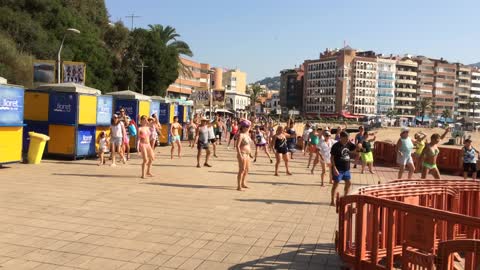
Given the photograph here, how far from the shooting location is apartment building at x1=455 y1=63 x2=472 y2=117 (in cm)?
14988

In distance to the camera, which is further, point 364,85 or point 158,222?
point 364,85

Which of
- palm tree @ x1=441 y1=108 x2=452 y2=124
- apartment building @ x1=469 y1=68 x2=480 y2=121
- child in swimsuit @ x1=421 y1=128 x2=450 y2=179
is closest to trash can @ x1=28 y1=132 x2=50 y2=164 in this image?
child in swimsuit @ x1=421 y1=128 x2=450 y2=179

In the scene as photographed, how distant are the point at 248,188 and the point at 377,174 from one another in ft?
21.8

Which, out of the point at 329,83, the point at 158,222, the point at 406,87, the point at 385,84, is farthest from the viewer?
the point at 406,87

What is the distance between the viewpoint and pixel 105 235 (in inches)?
262

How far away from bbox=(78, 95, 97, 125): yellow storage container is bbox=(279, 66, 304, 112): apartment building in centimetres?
13051

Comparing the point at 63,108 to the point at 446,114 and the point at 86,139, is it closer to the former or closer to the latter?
the point at 86,139

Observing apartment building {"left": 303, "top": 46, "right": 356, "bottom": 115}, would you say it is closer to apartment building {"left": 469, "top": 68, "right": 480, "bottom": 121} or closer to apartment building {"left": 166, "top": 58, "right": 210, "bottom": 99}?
apartment building {"left": 166, "top": 58, "right": 210, "bottom": 99}

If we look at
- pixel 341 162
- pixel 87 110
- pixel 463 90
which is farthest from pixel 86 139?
pixel 463 90

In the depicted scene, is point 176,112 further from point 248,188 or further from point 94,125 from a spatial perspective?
point 248,188

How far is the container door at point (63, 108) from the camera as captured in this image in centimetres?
1540

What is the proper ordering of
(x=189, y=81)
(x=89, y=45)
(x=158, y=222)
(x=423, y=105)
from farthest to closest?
(x=423, y=105) < (x=189, y=81) < (x=89, y=45) < (x=158, y=222)

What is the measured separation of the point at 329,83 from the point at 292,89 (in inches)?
762

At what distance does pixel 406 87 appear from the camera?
453 feet
